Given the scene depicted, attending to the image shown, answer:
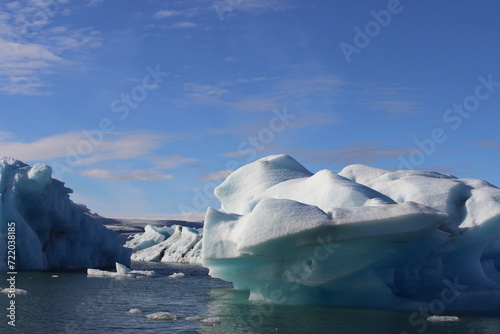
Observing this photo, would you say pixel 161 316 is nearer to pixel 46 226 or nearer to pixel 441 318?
pixel 441 318

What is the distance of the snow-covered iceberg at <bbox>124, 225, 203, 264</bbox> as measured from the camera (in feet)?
131

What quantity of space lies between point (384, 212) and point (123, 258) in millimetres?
21969

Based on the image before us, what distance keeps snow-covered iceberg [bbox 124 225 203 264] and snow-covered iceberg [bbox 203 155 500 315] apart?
84.2 feet

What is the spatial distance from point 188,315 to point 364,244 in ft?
13.4

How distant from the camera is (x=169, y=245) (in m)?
A: 42.8

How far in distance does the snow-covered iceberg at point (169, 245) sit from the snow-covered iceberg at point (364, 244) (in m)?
25.7

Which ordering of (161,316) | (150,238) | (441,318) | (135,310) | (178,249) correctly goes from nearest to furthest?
1. (161,316)
2. (441,318)
3. (135,310)
4. (178,249)
5. (150,238)

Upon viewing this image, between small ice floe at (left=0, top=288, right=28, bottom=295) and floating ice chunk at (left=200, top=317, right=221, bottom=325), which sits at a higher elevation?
floating ice chunk at (left=200, top=317, right=221, bottom=325)

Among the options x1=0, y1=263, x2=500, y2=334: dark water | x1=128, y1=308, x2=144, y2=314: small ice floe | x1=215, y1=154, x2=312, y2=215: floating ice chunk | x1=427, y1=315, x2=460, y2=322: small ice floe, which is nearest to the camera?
x1=0, y1=263, x2=500, y2=334: dark water

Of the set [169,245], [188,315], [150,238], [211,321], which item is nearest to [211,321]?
[211,321]

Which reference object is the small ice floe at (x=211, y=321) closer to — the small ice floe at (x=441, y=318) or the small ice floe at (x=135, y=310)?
the small ice floe at (x=135, y=310)

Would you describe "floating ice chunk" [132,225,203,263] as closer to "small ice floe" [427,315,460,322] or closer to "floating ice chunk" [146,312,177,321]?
"floating ice chunk" [146,312,177,321]

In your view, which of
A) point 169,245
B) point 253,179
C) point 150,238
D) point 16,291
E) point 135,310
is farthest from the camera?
point 150,238

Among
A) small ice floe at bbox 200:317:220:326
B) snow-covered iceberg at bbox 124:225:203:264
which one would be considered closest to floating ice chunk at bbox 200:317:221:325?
small ice floe at bbox 200:317:220:326
